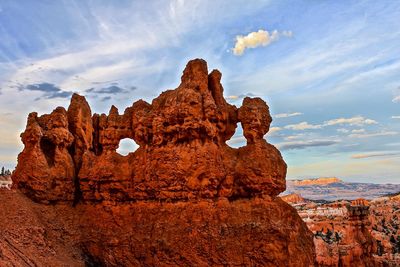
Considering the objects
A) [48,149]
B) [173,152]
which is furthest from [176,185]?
[48,149]

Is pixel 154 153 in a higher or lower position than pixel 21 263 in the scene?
higher

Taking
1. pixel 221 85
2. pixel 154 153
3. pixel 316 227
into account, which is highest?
pixel 221 85

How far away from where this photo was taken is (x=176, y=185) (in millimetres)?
17844

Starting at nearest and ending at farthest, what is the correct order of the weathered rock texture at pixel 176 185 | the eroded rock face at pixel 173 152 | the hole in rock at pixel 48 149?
the weathered rock texture at pixel 176 185 → the eroded rock face at pixel 173 152 → the hole in rock at pixel 48 149

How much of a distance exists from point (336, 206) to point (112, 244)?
123 m

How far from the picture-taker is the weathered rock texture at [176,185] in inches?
669

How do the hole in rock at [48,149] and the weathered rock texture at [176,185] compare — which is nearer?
the weathered rock texture at [176,185]

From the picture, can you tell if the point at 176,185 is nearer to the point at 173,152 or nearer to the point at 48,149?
the point at 173,152

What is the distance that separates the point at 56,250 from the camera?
18406 millimetres

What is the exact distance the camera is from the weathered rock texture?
55.7 ft

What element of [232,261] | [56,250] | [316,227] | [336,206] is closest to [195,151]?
[232,261]

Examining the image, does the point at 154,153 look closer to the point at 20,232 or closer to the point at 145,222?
the point at 145,222

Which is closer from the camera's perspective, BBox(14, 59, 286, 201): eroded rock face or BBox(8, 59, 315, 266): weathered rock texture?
BBox(8, 59, 315, 266): weathered rock texture

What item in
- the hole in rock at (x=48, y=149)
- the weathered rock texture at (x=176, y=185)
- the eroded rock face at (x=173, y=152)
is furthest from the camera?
the hole in rock at (x=48, y=149)
